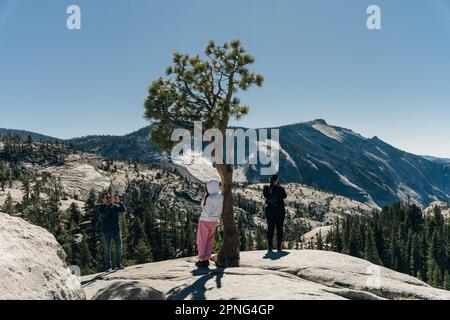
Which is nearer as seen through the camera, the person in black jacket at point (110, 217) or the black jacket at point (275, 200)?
the person in black jacket at point (110, 217)

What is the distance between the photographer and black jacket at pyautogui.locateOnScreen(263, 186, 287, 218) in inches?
776

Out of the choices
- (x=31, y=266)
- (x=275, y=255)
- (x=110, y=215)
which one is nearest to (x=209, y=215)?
(x=110, y=215)

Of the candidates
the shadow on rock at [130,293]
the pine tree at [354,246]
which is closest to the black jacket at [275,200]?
the shadow on rock at [130,293]

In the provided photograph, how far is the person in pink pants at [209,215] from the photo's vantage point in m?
16.8

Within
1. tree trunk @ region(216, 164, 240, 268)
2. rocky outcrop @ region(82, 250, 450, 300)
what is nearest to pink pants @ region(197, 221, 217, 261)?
rocky outcrop @ region(82, 250, 450, 300)

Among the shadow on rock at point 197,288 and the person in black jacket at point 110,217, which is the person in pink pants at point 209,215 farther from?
the person in black jacket at point 110,217

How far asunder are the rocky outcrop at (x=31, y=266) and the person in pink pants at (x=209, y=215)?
6551mm

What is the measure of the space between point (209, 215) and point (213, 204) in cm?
50

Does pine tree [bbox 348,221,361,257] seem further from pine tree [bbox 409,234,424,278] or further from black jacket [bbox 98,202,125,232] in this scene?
black jacket [bbox 98,202,125,232]

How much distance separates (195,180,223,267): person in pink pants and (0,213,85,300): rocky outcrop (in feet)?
21.5

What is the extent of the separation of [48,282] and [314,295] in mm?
7797

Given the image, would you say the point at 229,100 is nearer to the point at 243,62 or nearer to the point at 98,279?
the point at 243,62
